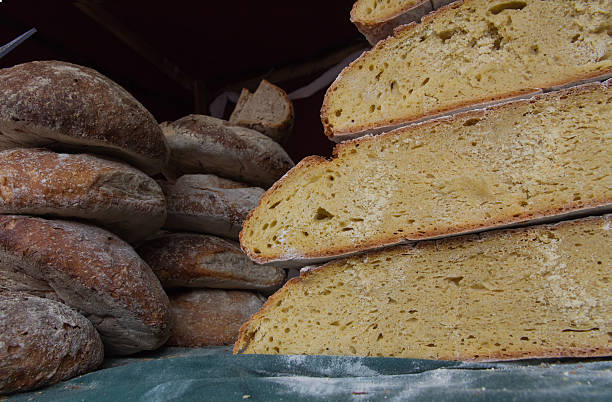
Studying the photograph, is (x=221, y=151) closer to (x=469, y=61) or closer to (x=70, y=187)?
(x=70, y=187)

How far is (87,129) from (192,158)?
74 centimetres

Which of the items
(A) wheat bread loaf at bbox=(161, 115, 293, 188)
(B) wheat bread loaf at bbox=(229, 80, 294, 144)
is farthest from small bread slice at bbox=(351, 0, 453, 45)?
(B) wheat bread loaf at bbox=(229, 80, 294, 144)

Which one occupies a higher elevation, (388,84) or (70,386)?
(388,84)

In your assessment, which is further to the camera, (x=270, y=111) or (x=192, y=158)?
(x=270, y=111)

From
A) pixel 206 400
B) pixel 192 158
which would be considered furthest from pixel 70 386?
pixel 192 158

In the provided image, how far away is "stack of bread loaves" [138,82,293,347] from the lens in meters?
2.00

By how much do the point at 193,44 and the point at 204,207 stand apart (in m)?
1.51

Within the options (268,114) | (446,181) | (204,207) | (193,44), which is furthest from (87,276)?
(193,44)

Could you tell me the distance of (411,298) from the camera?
3.85 ft

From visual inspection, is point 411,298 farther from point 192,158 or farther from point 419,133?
point 192,158

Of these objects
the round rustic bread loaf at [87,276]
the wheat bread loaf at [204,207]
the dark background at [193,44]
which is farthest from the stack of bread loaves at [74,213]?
the dark background at [193,44]

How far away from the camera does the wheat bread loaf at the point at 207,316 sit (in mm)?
1926

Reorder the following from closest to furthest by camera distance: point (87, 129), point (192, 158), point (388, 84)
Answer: point (388, 84) → point (87, 129) → point (192, 158)

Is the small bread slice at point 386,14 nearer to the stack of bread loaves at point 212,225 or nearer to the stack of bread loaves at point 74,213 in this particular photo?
the stack of bread loaves at point 74,213
